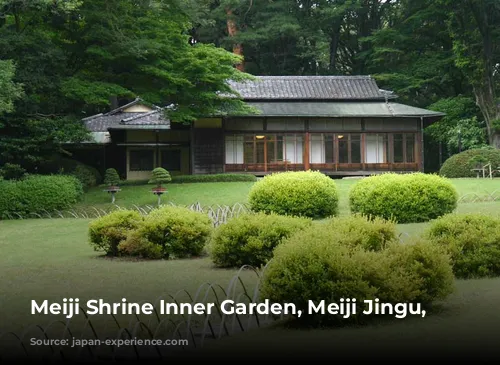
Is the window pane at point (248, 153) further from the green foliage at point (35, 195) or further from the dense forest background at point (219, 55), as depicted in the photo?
the green foliage at point (35, 195)

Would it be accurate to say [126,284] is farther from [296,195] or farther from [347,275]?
[296,195]

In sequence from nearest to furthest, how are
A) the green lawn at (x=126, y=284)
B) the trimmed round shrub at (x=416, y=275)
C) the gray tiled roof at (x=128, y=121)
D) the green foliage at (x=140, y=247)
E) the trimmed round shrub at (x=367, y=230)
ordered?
the green lawn at (x=126, y=284), the trimmed round shrub at (x=416, y=275), the trimmed round shrub at (x=367, y=230), the green foliage at (x=140, y=247), the gray tiled roof at (x=128, y=121)

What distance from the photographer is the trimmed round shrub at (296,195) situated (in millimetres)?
18625

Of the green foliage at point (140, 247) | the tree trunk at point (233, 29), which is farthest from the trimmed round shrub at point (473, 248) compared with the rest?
the tree trunk at point (233, 29)

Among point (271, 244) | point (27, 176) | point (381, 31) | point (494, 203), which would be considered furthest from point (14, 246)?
point (381, 31)

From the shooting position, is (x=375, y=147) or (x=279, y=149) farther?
(x=375, y=147)

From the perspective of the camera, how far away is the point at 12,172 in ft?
81.7

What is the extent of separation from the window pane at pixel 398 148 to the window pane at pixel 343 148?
2.52 m

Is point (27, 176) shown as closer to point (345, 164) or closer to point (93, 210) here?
point (93, 210)

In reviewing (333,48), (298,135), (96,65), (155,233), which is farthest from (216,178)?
(333,48)

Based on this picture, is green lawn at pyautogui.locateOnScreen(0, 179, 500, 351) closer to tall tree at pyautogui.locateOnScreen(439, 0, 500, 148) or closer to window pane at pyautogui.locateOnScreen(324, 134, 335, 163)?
window pane at pyautogui.locateOnScreen(324, 134, 335, 163)

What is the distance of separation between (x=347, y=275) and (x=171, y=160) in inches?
1217

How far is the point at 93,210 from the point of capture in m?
23.7

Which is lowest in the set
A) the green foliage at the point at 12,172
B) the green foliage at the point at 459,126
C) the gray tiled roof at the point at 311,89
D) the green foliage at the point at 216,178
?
the green foliage at the point at 216,178
